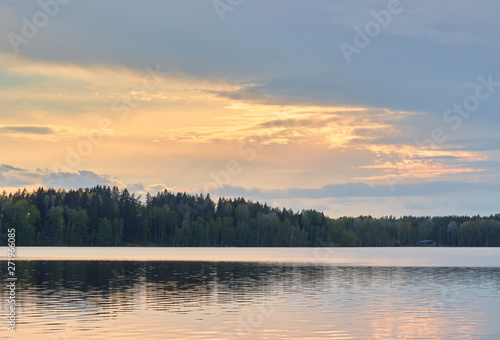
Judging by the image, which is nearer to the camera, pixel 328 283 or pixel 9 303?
pixel 9 303

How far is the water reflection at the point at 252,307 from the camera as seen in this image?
46.3 meters

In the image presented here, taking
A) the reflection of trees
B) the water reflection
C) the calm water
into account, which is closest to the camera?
the calm water

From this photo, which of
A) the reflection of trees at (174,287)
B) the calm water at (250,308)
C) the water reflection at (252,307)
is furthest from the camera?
the reflection of trees at (174,287)

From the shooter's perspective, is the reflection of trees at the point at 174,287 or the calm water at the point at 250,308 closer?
the calm water at the point at 250,308

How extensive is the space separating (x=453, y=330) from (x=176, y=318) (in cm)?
2147

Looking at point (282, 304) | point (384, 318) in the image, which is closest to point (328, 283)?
point (282, 304)

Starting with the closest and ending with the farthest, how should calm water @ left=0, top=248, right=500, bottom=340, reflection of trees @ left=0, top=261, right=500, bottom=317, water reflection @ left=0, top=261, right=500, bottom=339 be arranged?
1. calm water @ left=0, top=248, right=500, bottom=340
2. water reflection @ left=0, top=261, right=500, bottom=339
3. reflection of trees @ left=0, top=261, right=500, bottom=317

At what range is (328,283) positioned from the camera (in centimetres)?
8619

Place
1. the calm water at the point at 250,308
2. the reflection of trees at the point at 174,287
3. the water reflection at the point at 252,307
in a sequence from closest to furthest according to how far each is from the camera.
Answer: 1. the calm water at the point at 250,308
2. the water reflection at the point at 252,307
3. the reflection of trees at the point at 174,287

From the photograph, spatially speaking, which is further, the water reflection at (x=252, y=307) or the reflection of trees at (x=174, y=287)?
the reflection of trees at (x=174, y=287)

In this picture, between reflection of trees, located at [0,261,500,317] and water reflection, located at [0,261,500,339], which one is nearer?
water reflection, located at [0,261,500,339]

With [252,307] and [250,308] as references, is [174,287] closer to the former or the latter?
[252,307]

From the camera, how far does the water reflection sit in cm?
4631

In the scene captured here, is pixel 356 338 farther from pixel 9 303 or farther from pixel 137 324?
pixel 9 303
